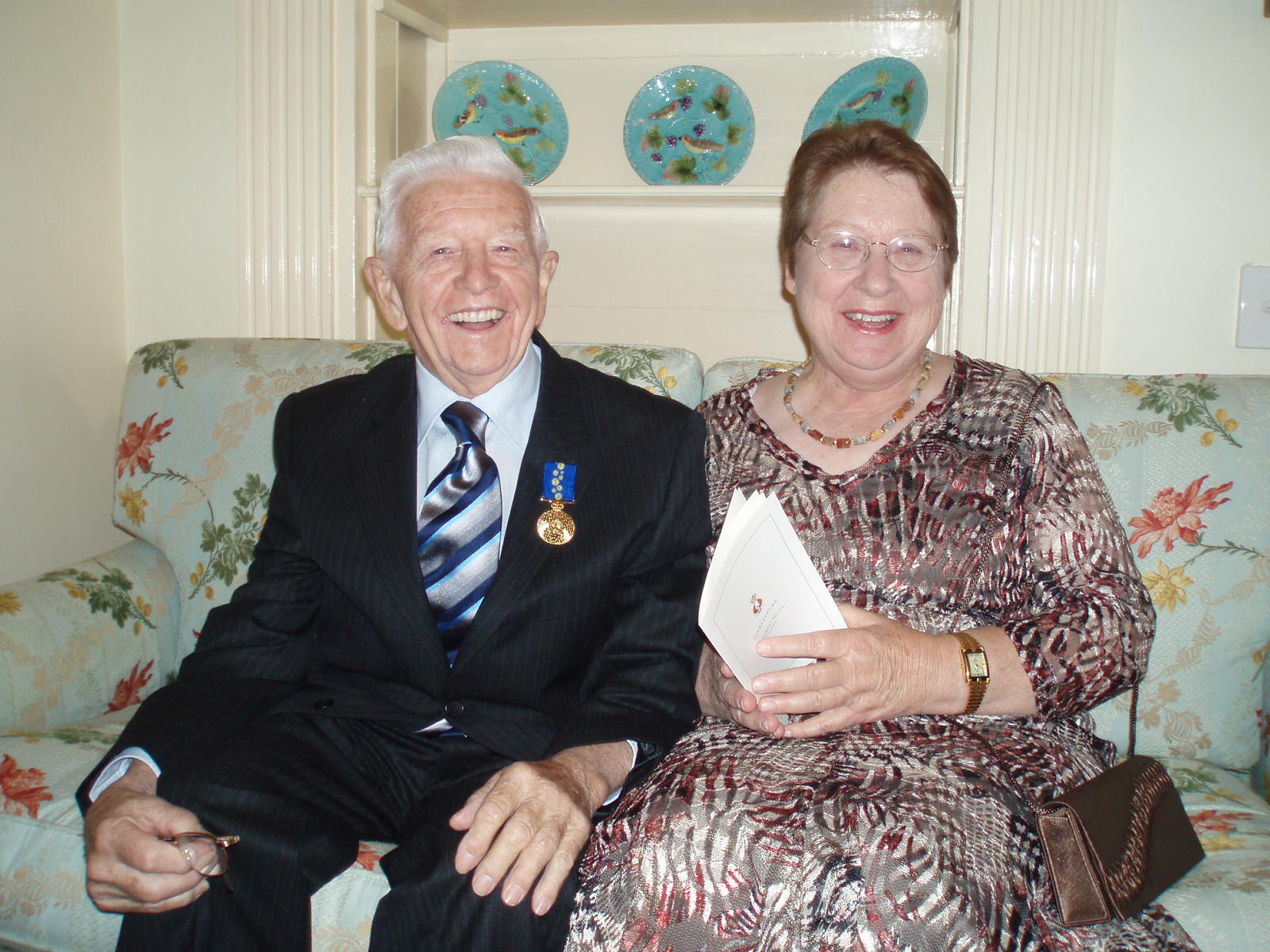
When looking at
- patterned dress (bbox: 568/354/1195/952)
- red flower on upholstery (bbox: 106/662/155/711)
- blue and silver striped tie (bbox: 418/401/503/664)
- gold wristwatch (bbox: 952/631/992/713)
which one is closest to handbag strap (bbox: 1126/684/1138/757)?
patterned dress (bbox: 568/354/1195/952)

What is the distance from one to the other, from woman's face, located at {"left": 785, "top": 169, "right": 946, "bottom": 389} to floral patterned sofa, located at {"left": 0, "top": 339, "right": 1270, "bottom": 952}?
0.34m

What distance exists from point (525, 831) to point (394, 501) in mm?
510

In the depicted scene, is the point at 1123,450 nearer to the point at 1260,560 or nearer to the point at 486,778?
the point at 1260,560

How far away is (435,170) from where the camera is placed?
4.72 ft

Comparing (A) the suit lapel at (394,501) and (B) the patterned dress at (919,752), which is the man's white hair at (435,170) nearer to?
(A) the suit lapel at (394,501)

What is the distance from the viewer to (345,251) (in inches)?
93.0

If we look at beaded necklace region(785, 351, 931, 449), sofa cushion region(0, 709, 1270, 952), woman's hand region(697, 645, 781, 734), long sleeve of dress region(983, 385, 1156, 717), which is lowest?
sofa cushion region(0, 709, 1270, 952)

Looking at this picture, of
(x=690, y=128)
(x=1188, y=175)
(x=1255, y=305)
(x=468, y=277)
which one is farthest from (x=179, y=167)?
(x=1255, y=305)

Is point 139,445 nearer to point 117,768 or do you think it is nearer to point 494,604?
point 117,768

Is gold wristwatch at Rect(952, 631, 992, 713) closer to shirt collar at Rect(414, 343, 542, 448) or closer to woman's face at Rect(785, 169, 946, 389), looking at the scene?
woman's face at Rect(785, 169, 946, 389)

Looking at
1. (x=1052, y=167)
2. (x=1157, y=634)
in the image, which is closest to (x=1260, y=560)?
(x=1157, y=634)

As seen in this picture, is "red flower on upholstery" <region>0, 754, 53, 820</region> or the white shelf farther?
the white shelf

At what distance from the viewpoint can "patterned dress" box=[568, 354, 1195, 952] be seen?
1.02 meters

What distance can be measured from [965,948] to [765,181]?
1954mm
